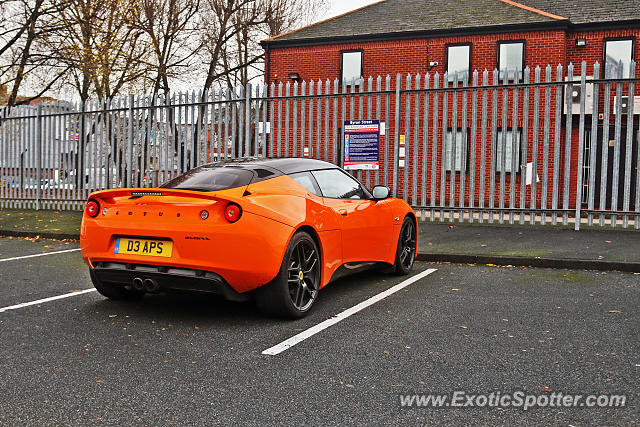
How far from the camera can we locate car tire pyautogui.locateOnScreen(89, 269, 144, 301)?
544cm

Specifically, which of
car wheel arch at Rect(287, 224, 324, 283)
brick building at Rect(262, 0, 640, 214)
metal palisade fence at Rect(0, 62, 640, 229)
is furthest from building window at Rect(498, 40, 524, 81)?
car wheel arch at Rect(287, 224, 324, 283)

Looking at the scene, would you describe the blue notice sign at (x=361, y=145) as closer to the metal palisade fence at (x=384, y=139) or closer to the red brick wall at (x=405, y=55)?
the metal palisade fence at (x=384, y=139)

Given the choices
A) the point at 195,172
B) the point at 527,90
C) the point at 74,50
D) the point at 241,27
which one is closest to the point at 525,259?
the point at 527,90

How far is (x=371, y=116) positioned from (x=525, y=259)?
4.66 metres

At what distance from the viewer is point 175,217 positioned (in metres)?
4.70

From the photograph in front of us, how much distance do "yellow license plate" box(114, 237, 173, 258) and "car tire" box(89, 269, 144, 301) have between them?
65 centimetres

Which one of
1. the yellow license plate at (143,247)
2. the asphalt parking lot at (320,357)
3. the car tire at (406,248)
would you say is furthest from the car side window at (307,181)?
the car tire at (406,248)

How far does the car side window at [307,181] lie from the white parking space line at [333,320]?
1088mm

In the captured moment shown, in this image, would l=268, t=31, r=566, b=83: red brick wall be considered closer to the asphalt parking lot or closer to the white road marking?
the asphalt parking lot

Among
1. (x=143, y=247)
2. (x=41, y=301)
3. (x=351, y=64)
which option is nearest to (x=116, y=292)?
(x=41, y=301)

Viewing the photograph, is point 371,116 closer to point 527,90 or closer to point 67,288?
point 527,90

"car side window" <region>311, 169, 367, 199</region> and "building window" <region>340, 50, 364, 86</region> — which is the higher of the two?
"building window" <region>340, 50, 364, 86</region>

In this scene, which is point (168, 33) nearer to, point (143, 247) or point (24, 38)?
point (24, 38)

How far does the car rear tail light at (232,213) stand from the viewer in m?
4.60
